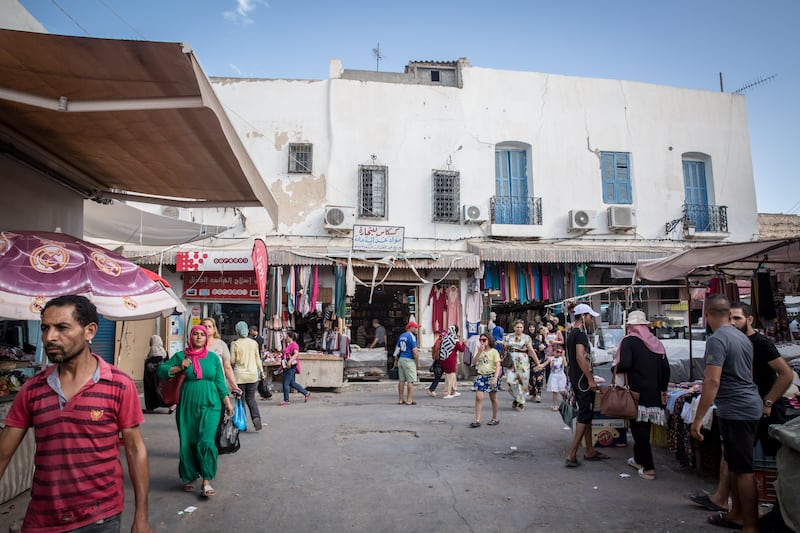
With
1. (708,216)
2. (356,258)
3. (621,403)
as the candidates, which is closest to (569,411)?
(621,403)

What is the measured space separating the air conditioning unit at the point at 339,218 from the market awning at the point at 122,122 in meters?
8.60

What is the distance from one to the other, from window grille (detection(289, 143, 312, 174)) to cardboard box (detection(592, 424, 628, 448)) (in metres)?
11.3

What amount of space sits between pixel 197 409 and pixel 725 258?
681 centimetres

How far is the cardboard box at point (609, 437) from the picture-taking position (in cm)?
702

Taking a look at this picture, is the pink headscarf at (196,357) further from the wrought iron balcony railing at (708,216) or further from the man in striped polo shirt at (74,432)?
the wrought iron balcony railing at (708,216)

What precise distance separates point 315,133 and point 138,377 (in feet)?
28.3

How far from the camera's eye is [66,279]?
465cm

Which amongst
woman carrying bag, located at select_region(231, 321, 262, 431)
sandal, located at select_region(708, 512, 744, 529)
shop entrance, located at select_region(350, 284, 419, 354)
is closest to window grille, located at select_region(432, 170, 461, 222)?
shop entrance, located at select_region(350, 284, 419, 354)

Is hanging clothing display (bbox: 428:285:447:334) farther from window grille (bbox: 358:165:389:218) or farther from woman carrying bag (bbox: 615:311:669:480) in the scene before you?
woman carrying bag (bbox: 615:311:669:480)

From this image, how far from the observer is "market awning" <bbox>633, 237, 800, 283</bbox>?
21.9 ft

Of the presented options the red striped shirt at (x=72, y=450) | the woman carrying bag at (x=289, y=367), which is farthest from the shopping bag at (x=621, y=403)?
the woman carrying bag at (x=289, y=367)

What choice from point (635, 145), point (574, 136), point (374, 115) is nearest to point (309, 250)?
point (374, 115)

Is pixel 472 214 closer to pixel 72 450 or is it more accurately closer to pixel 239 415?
pixel 239 415

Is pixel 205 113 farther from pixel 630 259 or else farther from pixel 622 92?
pixel 622 92
